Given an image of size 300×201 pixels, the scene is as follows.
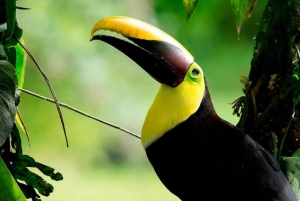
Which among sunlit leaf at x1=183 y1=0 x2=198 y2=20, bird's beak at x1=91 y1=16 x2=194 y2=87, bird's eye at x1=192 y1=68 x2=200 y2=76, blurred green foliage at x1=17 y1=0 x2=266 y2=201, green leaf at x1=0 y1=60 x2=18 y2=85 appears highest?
sunlit leaf at x1=183 y1=0 x2=198 y2=20

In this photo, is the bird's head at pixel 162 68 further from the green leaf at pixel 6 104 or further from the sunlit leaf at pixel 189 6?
the green leaf at pixel 6 104

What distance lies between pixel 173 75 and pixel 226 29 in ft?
3.26

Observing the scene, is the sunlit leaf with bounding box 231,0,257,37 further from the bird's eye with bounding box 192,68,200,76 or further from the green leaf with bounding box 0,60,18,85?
the green leaf with bounding box 0,60,18,85

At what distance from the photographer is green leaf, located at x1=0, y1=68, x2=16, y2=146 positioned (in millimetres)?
689

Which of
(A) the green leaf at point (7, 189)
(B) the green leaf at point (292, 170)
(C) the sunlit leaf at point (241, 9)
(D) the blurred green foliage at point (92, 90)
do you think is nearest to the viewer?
(A) the green leaf at point (7, 189)

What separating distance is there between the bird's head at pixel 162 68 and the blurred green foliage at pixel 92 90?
0.76 metres

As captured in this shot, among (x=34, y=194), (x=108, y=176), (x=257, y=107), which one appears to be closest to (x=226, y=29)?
(x=108, y=176)

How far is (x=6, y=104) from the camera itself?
2.35 ft

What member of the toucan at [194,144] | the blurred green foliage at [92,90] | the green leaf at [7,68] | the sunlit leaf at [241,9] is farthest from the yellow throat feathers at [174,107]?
the blurred green foliage at [92,90]

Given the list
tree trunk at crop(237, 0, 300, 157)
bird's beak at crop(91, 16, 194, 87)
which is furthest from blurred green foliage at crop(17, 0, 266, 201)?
bird's beak at crop(91, 16, 194, 87)

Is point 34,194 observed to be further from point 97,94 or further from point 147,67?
point 97,94

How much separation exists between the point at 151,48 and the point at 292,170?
1.18 ft

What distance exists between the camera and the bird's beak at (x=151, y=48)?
840 millimetres

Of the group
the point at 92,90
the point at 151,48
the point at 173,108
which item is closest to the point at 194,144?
the point at 173,108
